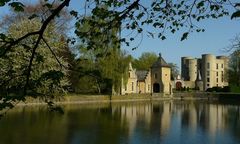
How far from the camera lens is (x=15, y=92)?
4.38 meters

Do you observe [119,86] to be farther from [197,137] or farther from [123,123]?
[197,137]

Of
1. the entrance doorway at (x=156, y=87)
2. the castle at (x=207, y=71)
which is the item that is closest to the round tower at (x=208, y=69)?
the castle at (x=207, y=71)

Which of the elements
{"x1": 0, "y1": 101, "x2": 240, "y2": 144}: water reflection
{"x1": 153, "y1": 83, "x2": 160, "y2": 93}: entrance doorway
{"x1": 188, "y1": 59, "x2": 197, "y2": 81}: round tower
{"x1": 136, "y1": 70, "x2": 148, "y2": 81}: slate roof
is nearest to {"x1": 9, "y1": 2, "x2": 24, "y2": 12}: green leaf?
{"x1": 0, "y1": 101, "x2": 240, "y2": 144}: water reflection

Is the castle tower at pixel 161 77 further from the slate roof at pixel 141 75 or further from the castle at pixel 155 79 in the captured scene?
the slate roof at pixel 141 75

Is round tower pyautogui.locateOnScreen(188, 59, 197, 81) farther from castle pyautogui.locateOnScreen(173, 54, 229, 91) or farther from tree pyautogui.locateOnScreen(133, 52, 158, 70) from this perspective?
tree pyautogui.locateOnScreen(133, 52, 158, 70)

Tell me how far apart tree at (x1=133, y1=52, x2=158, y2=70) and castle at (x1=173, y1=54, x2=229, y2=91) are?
237 inches

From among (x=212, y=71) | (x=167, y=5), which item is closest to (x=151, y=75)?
(x=212, y=71)

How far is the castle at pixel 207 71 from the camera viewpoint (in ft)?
240

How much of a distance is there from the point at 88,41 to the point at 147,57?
6802 centimetres

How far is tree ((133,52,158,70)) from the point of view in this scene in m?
70.3

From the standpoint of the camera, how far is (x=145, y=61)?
235ft

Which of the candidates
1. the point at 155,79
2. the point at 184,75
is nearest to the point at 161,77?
the point at 155,79

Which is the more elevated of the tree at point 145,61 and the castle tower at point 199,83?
the tree at point 145,61

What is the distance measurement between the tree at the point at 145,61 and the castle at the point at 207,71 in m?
6.03
